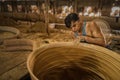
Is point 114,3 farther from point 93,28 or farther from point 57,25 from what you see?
point 93,28

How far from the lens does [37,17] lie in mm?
7648

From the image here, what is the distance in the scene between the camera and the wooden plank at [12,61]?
362cm

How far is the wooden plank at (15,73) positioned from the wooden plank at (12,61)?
0.41 ft

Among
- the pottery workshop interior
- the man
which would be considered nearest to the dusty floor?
the pottery workshop interior

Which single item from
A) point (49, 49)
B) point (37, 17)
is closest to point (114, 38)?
point (49, 49)

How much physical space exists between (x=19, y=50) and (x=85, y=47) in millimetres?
2444

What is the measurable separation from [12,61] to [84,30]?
6.67ft

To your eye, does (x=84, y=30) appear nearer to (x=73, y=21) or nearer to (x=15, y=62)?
(x=73, y=21)

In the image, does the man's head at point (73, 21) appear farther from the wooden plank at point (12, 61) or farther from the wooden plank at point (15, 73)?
the wooden plank at point (12, 61)

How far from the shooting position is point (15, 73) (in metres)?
3.41

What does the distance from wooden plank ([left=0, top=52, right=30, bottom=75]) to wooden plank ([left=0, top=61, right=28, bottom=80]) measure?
12 centimetres

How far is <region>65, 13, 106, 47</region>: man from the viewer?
9.61 ft

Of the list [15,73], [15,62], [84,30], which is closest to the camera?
[84,30]

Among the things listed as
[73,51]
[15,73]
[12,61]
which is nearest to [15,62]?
[12,61]
